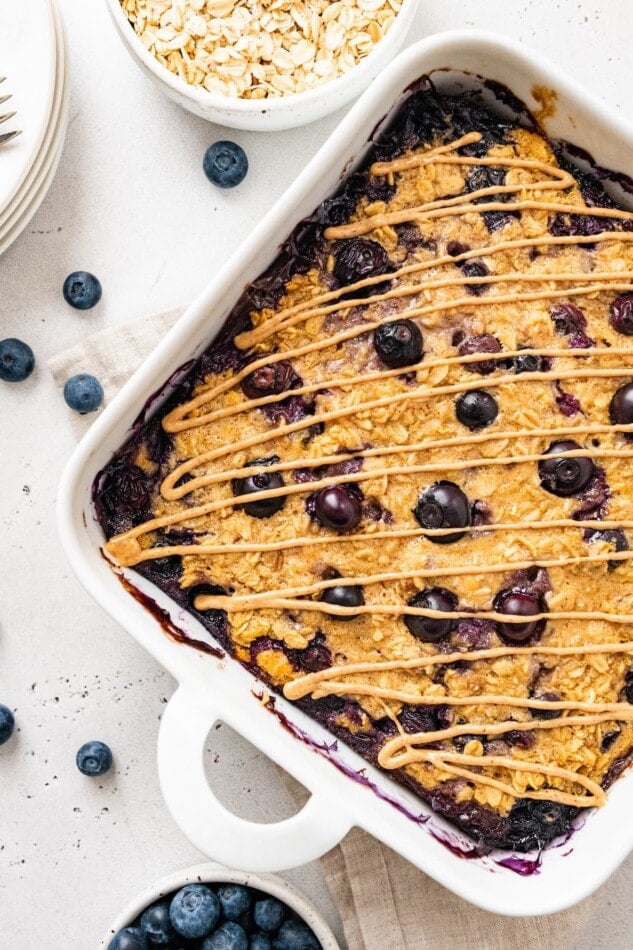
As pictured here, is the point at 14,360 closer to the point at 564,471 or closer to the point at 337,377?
the point at 337,377

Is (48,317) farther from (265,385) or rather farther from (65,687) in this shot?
(65,687)

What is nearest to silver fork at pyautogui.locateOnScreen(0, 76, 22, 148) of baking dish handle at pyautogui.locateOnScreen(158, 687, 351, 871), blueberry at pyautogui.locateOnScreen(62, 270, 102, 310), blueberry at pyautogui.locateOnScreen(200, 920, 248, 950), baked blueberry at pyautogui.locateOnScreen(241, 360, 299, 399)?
blueberry at pyautogui.locateOnScreen(62, 270, 102, 310)

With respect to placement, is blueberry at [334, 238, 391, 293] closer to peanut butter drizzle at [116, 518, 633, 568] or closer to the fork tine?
peanut butter drizzle at [116, 518, 633, 568]

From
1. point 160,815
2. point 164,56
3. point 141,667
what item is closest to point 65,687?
point 141,667

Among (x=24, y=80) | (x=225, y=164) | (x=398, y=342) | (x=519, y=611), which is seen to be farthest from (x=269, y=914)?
(x=24, y=80)

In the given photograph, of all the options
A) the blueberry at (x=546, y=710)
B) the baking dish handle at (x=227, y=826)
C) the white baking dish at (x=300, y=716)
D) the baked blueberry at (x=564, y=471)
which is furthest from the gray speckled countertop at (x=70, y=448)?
the baked blueberry at (x=564, y=471)
